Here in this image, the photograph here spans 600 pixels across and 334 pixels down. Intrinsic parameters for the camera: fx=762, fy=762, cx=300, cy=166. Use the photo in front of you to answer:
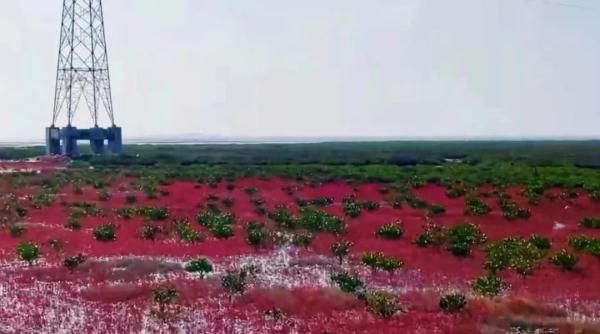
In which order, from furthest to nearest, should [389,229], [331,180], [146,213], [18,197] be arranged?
[331,180], [18,197], [146,213], [389,229]

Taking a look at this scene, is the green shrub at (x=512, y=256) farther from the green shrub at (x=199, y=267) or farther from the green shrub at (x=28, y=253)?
the green shrub at (x=28, y=253)

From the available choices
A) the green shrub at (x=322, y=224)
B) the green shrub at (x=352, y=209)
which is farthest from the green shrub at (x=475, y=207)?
the green shrub at (x=322, y=224)

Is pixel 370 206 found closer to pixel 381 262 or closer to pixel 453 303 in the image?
pixel 381 262

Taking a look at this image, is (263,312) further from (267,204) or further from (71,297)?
(267,204)

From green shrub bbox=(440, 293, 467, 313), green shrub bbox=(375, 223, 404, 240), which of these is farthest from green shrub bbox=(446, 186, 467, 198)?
green shrub bbox=(440, 293, 467, 313)

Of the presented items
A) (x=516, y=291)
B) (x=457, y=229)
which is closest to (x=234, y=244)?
(x=457, y=229)

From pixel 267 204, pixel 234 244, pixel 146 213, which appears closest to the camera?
pixel 234 244

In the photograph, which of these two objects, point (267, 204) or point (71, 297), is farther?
point (267, 204)
